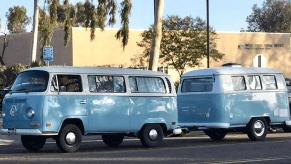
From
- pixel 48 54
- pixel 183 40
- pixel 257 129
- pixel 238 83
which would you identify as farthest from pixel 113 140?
pixel 183 40

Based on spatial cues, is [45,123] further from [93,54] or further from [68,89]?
[93,54]

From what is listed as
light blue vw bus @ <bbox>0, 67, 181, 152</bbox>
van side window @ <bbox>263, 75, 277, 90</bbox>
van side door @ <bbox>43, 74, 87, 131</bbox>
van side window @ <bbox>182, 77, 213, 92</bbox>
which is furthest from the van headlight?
van side window @ <bbox>263, 75, 277, 90</bbox>

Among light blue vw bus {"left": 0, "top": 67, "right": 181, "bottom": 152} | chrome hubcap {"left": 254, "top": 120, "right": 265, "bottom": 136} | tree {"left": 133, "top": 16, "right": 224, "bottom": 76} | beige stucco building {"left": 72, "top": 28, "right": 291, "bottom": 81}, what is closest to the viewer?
light blue vw bus {"left": 0, "top": 67, "right": 181, "bottom": 152}

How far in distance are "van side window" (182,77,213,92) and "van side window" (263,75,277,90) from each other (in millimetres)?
2094

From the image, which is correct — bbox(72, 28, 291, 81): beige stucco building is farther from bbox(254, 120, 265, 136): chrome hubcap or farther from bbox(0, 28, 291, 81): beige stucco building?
bbox(254, 120, 265, 136): chrome hubcap

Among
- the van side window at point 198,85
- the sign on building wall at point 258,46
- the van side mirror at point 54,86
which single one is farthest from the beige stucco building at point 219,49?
the van side mirror at point 54,86

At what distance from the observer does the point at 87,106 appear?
16.4m

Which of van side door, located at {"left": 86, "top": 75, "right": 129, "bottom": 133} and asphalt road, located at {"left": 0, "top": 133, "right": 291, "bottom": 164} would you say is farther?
van side door, located at {"left": 86, "top": 75, "right": 129, "bottom": 133}

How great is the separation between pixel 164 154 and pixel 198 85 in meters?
5.37

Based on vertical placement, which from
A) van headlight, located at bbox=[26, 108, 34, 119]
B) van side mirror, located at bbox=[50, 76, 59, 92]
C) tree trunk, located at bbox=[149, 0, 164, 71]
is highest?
tree trunk, located at bbox=[149, 0, 164, 71]

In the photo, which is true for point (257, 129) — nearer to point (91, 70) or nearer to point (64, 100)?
point (91, 70)

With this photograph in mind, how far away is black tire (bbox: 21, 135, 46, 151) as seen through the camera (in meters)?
16.5

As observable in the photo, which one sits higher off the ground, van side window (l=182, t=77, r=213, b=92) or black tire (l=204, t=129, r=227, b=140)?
van side window (l=182, t=77, r=213, b=92)

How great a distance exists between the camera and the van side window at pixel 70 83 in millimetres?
16016
